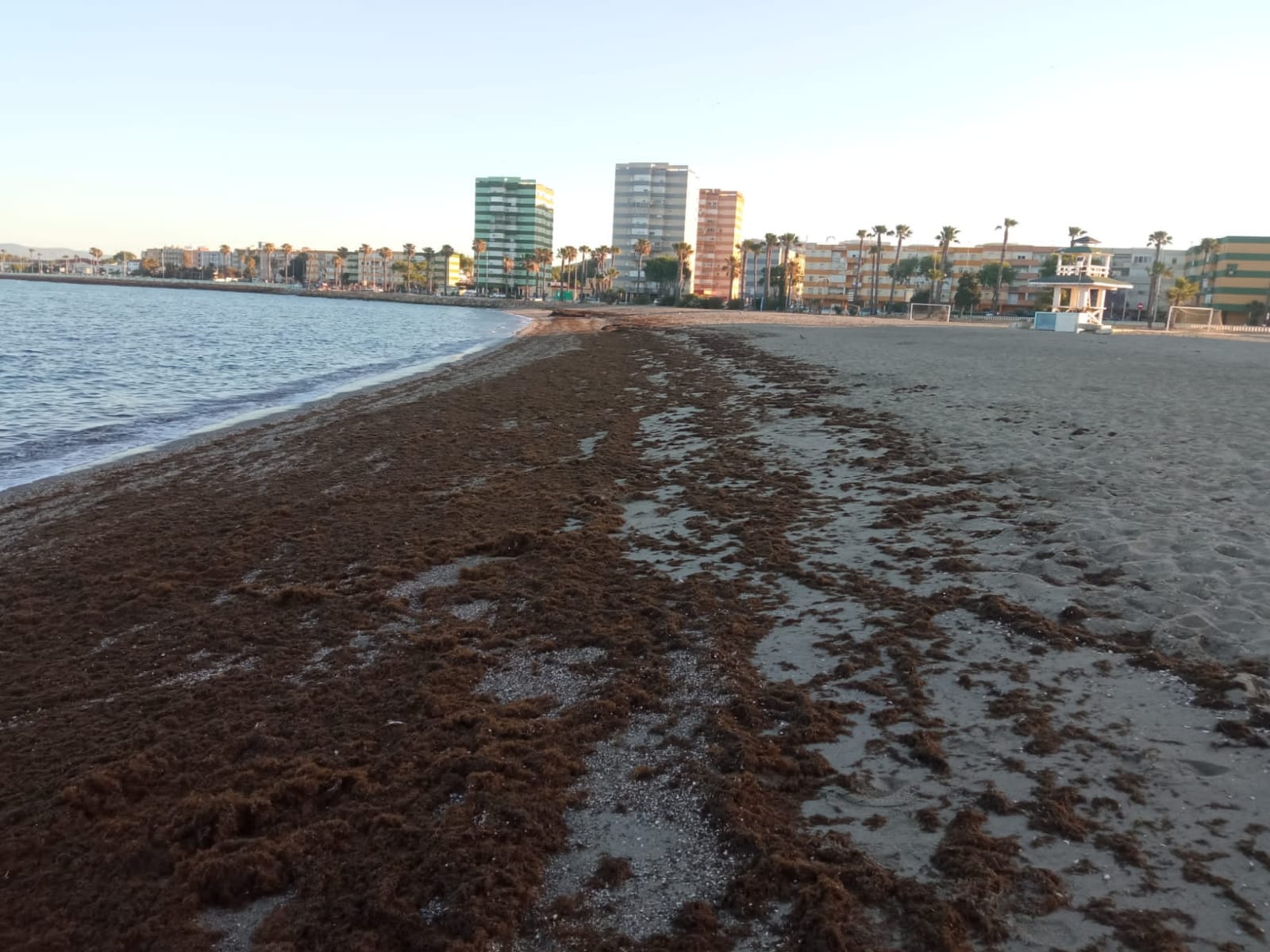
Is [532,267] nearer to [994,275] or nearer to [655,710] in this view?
[994,275]

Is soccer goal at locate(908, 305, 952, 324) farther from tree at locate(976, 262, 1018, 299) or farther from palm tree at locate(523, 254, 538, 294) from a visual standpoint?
palm tree at locate(523, 254, 538, 294)

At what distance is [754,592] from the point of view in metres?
6.54

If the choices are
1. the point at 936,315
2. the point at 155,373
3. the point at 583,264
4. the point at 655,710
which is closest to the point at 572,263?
the point at 583,264

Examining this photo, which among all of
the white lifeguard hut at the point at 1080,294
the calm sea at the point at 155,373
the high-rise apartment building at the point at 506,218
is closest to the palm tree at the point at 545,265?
the high-rise apartment building at the point at 506,218

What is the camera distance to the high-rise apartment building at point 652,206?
175750mm

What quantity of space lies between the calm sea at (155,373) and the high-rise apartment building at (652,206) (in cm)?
12288

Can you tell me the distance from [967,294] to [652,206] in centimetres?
8753

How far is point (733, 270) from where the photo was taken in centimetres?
13600

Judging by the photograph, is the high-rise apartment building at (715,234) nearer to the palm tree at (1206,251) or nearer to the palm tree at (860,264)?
the palm tree at (860,264)

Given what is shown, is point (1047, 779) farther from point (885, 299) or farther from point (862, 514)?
point (885, 299)

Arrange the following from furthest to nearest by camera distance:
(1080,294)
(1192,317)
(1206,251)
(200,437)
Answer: (1206,251), (1192,317), (1080,294), (200,437)

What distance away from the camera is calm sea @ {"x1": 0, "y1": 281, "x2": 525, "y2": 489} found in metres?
15.6

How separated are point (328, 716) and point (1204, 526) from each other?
7.08 m

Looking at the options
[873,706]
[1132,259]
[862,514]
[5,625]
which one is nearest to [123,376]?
[5,625]
